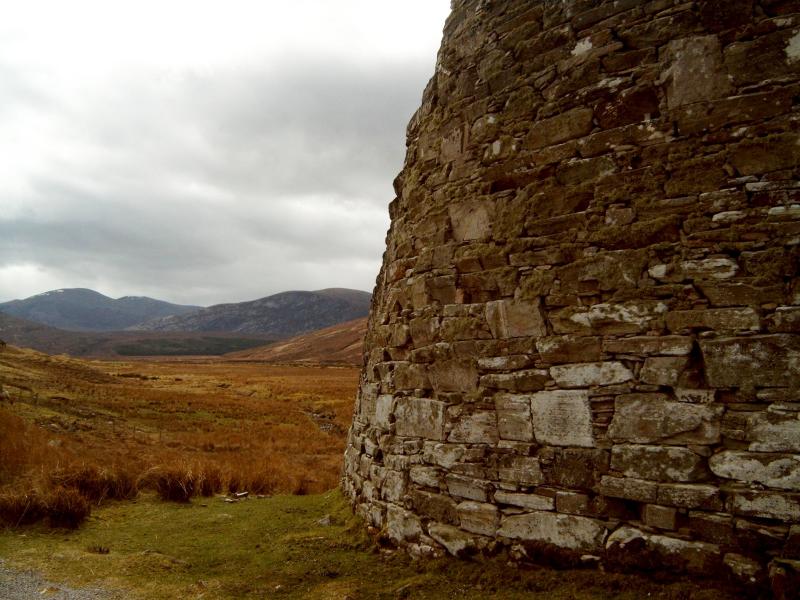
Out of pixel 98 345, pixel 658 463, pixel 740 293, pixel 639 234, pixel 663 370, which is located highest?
pixel 639 234

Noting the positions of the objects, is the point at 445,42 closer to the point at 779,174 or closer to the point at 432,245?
the point at 432,245

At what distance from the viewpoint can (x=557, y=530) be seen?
4.43 metres

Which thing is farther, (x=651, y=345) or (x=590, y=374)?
(x=590, y=374)

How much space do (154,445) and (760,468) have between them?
52.7 ft

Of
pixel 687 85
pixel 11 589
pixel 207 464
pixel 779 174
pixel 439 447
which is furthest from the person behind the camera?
pixel 207 464

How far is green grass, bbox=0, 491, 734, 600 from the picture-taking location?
14.2ft

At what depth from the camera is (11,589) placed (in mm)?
5023

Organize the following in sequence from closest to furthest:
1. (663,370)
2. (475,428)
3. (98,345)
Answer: (663,370) → (475,428) → (98,345)

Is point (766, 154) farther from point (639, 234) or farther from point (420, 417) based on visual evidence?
point (420, 417)

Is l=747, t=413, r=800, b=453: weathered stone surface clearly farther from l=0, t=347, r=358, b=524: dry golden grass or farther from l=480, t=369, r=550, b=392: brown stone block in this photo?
l=0, t=347, r=358, b=524: dry golden grass

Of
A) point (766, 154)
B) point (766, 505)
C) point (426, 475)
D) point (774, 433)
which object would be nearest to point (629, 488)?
point (766, 505)

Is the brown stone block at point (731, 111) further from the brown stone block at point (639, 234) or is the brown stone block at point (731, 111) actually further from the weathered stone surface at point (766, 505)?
the weathered stone surface at point (766, 505)

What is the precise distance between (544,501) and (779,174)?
313cm

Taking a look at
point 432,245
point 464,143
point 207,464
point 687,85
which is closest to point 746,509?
point 687,85
